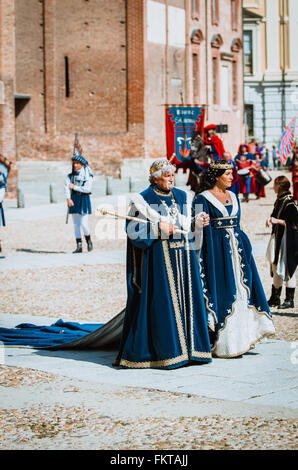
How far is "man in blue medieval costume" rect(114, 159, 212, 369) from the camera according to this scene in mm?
7605

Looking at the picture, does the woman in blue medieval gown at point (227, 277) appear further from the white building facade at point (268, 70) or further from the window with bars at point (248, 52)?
the window with bars at point (248, 52)

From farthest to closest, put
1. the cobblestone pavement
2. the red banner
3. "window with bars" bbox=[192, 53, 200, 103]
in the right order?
"window with bars" bbox=[192, 53, 200, 103]
the red banner
the cobblestone pavement

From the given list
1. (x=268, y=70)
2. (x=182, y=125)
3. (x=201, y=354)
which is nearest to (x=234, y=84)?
(x=268, y=70)

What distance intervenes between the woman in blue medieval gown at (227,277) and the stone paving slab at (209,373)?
0.67ft

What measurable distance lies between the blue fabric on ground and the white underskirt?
1618 mm

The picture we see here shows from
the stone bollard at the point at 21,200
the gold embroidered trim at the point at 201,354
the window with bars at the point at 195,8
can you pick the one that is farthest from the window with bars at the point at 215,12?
the gold embroidered trim at the point at 201,354

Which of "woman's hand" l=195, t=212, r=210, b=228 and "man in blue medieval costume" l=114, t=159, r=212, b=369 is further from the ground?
"woman's hand" l=195, t=212, r=210, b=228

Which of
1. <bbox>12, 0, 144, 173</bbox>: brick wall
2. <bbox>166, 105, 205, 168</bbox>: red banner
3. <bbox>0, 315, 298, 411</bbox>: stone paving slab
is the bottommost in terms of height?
<bbox>0, 315, 298, 411</bbox>: stone paving slab

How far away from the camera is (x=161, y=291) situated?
300 inches

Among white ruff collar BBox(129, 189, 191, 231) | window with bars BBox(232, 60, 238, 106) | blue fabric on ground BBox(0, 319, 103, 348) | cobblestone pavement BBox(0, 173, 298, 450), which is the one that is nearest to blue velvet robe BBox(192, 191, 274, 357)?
white ruff collar BBox(129, 189, 191, 231)

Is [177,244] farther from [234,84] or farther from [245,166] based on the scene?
[234,84]

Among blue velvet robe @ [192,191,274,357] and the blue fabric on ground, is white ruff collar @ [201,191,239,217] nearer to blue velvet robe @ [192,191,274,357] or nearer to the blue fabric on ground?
blue velvet robe @ [192,191,274,357]

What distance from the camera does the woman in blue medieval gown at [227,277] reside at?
8070 mm
